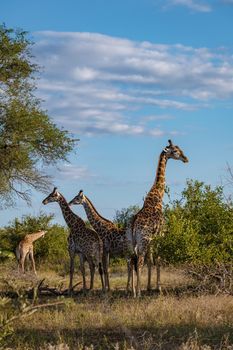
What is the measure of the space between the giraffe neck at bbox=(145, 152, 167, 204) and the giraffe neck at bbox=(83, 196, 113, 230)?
1.61 m

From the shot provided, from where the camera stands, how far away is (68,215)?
17844 millimetres

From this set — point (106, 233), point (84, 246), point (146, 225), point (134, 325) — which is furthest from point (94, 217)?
point (134, 325)

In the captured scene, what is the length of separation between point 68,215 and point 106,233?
127 cm

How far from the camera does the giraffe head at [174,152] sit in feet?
56.7

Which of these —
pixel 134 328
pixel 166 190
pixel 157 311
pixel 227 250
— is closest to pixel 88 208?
pixel 166 190

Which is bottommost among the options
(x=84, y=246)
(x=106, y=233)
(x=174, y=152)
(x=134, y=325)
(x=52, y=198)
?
(x=134, y=325)

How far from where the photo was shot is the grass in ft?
29.6

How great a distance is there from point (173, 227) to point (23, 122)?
37.3ft

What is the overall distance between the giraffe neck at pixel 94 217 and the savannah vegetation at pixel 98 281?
1609mm

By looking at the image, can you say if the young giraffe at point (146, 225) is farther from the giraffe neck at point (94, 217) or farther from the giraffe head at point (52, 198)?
the giraffe head at point (52, 198)

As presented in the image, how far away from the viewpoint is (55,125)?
86.2 ft

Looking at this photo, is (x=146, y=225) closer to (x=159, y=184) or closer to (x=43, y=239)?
(x=159, y=184)

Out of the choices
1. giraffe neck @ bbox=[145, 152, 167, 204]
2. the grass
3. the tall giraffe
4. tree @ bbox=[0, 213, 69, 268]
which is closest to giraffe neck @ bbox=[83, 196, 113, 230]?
the tall giraffe

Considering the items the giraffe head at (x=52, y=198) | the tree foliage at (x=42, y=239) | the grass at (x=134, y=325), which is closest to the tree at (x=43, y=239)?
the tree foliage at (x=42, y=239)
